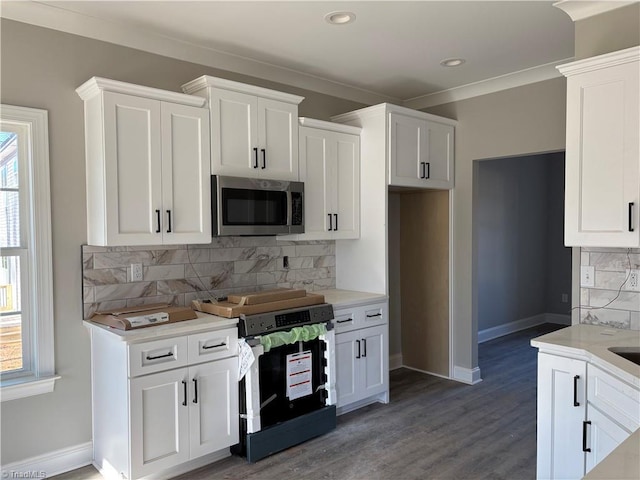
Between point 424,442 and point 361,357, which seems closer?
point 424,442

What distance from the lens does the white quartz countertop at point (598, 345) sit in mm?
2020

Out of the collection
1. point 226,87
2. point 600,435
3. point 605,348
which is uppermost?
point 226,87

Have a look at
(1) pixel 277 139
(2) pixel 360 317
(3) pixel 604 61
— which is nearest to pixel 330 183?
(1) pixel 277 139

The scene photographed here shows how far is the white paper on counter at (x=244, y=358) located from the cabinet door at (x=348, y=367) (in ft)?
2.71

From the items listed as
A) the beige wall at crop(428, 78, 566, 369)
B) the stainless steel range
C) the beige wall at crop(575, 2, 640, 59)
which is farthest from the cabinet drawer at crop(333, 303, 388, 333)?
the beige wall at crop(575, 2, 640, 59)

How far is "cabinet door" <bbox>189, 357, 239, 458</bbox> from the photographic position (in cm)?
280

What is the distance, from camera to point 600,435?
2.21 m

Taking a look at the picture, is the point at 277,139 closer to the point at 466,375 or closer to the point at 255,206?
the point at 255,206

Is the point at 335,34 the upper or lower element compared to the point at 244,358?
upper

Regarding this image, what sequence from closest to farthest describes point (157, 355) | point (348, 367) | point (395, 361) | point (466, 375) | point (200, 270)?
point (157, 355)
point (200, 270)
point (348, 367)
point (466, 375)
point (395, 361)

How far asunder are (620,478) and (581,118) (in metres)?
2.09

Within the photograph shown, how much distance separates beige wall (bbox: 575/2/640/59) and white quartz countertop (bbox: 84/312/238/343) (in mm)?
2640

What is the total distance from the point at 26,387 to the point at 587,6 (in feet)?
12.6

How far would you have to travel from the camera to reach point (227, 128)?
10.5 ft
